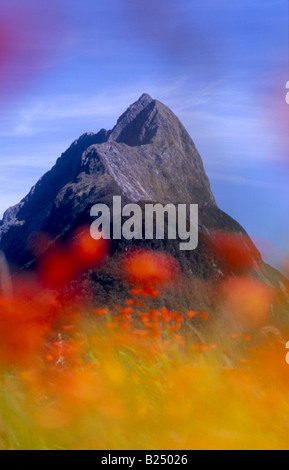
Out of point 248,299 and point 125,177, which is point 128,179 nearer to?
point 125,177

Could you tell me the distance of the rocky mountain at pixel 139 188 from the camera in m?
25.9

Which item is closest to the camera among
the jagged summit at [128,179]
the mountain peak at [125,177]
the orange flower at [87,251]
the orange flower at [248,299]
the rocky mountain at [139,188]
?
the orange flower at [248,299]

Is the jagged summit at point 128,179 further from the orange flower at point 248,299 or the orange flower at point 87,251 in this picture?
the orange flower at point 248,299

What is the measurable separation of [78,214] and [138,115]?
21169 mm

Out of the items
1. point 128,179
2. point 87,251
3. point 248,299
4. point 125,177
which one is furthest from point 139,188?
point 87,251

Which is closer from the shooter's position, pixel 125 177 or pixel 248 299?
pixel 248 299

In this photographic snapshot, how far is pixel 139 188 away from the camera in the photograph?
3080cm

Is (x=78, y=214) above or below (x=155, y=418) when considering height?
above

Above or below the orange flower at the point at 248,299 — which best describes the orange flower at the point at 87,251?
above

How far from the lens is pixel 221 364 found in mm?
5027

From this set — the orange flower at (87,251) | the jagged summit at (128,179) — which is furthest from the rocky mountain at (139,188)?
the orange flower at (87,251)

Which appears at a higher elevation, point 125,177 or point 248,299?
point 125,177
